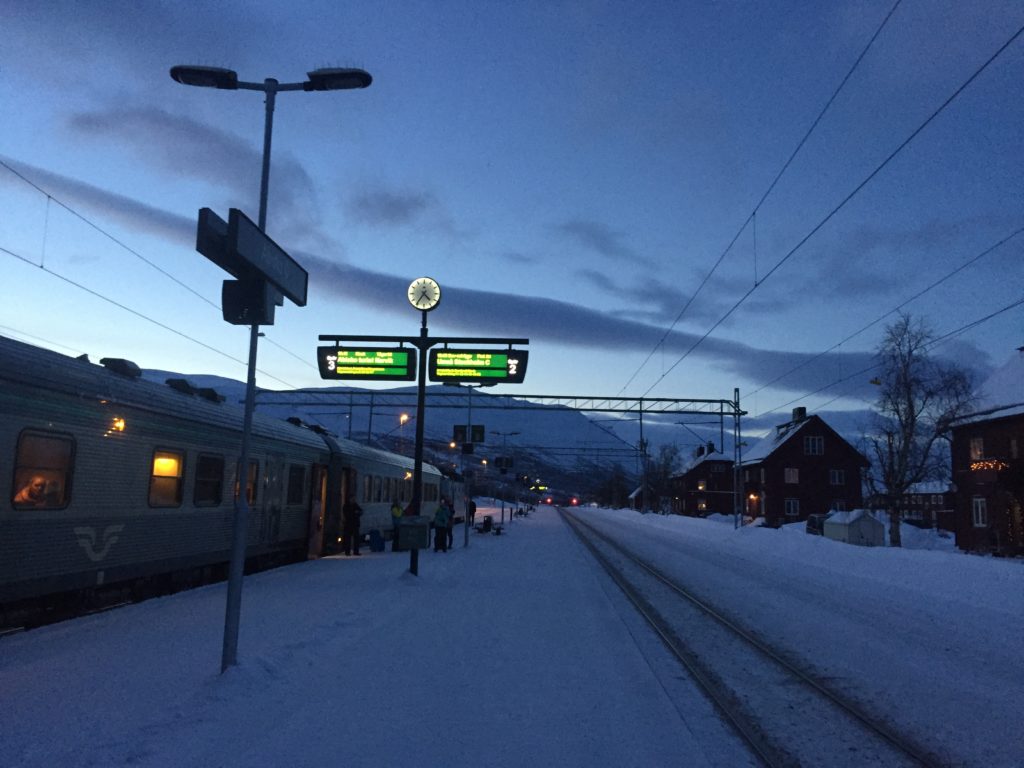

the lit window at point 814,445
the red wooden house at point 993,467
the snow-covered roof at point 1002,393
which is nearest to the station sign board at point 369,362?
the red wooden house at point 993,467

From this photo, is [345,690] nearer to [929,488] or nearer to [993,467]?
[993,467]

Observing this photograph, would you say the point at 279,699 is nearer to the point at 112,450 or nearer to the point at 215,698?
the point at 215,698

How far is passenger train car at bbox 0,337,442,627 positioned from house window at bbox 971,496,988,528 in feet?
121

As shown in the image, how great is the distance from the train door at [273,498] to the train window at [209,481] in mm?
2399

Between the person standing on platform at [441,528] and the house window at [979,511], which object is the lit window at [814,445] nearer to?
the house window at [979,511]

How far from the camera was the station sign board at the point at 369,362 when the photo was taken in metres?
19.3

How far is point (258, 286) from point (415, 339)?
12.0m

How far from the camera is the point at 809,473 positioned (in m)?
66.2

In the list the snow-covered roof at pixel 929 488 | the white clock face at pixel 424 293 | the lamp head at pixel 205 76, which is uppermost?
the white clock face at pixel 424 293

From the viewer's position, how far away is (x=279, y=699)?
6684mm

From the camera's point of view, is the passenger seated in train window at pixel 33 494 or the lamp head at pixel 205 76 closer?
the lamp head at pixel 205 76

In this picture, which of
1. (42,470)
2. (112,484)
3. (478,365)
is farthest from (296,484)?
(42,470)

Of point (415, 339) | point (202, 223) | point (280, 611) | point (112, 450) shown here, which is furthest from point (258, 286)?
point (415, 339)

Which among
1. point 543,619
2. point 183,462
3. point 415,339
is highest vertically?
point 415,339
